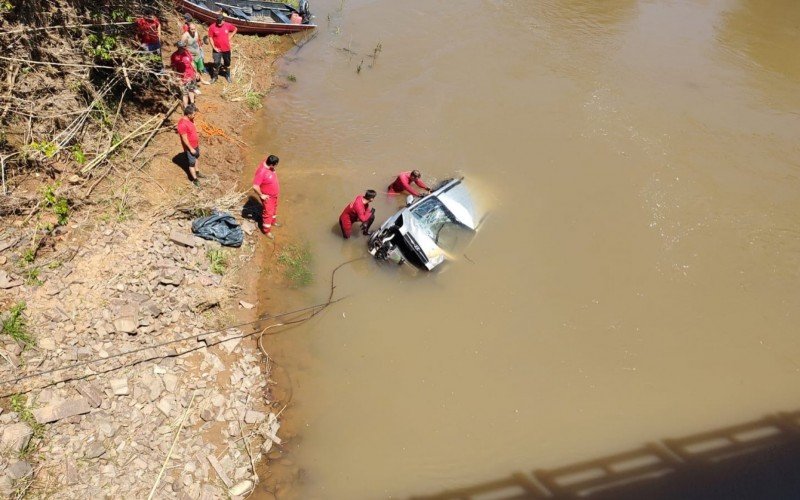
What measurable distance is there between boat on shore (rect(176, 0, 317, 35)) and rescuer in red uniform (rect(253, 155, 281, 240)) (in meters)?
7.08

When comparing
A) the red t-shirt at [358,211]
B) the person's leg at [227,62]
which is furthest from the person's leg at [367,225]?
the person's leg at [227,62]

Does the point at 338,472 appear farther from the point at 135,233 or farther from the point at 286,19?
the point at 286,19

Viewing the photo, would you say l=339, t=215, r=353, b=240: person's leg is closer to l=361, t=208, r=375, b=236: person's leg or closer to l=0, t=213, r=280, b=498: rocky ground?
→ l=361, t=208, r=375, b=236: person's leg

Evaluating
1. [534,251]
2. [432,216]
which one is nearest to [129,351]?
[432,216]

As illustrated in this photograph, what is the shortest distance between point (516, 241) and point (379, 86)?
20.6 feet

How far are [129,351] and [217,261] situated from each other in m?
2.00

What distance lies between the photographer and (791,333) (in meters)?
8.58

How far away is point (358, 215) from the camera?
8695mm

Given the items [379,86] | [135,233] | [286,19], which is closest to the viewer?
[135,233]

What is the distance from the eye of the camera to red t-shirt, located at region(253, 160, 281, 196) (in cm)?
799

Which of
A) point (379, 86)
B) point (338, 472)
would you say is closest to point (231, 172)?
point (379, 86)

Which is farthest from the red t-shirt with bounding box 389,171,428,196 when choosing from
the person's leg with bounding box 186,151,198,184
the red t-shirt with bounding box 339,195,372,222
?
the person's leg with bounding box 186,151,198,184

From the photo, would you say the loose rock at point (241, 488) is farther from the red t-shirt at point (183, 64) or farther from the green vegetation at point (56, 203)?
the red t-shirt at point (183, 64)

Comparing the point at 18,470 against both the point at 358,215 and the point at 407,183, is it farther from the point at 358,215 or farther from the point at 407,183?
the point at 407,183
